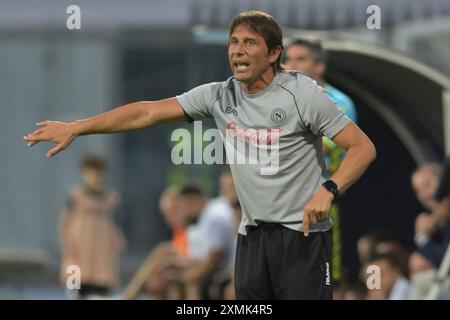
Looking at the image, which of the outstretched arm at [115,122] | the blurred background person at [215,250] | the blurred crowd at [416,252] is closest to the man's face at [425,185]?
the blurred crowd at [416,252]

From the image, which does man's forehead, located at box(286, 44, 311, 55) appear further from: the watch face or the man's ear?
the watch face

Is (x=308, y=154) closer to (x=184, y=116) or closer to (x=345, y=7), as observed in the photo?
(x=184, y=116)

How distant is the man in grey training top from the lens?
7867 millimetres

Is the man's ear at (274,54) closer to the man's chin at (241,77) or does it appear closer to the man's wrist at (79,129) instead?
the man's chin at (241,77)

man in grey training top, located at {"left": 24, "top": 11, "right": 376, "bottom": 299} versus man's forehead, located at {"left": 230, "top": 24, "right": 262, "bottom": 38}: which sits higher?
man's forehead, located at {"left": 230, "top": 24, "right": 262, "bottom": 38}

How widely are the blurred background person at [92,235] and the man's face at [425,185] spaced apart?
14.2 feet

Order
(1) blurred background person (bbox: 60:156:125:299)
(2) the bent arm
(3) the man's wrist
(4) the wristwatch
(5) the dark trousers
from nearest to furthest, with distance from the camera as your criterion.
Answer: (4) the wristwatch, (2) the bent arm, (5) the dark trousers, (3) the man's wrist, (1) blurred background person (bbox: 60:156:125:299)

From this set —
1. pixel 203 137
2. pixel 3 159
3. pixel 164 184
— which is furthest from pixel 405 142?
pixel 3 159

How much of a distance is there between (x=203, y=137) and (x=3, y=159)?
554 inches

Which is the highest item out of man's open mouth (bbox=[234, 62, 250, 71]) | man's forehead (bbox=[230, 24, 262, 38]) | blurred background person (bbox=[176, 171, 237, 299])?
man's forehead (bbox=[230, 24, 262, 38])

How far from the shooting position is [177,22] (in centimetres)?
2731

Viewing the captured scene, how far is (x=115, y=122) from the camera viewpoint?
26.6 ft

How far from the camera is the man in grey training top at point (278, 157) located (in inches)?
310

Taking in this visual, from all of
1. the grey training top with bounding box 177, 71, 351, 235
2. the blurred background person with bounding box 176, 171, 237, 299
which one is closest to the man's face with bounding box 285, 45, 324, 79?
the grey training top with bounding box 177, 71, 351, 235
